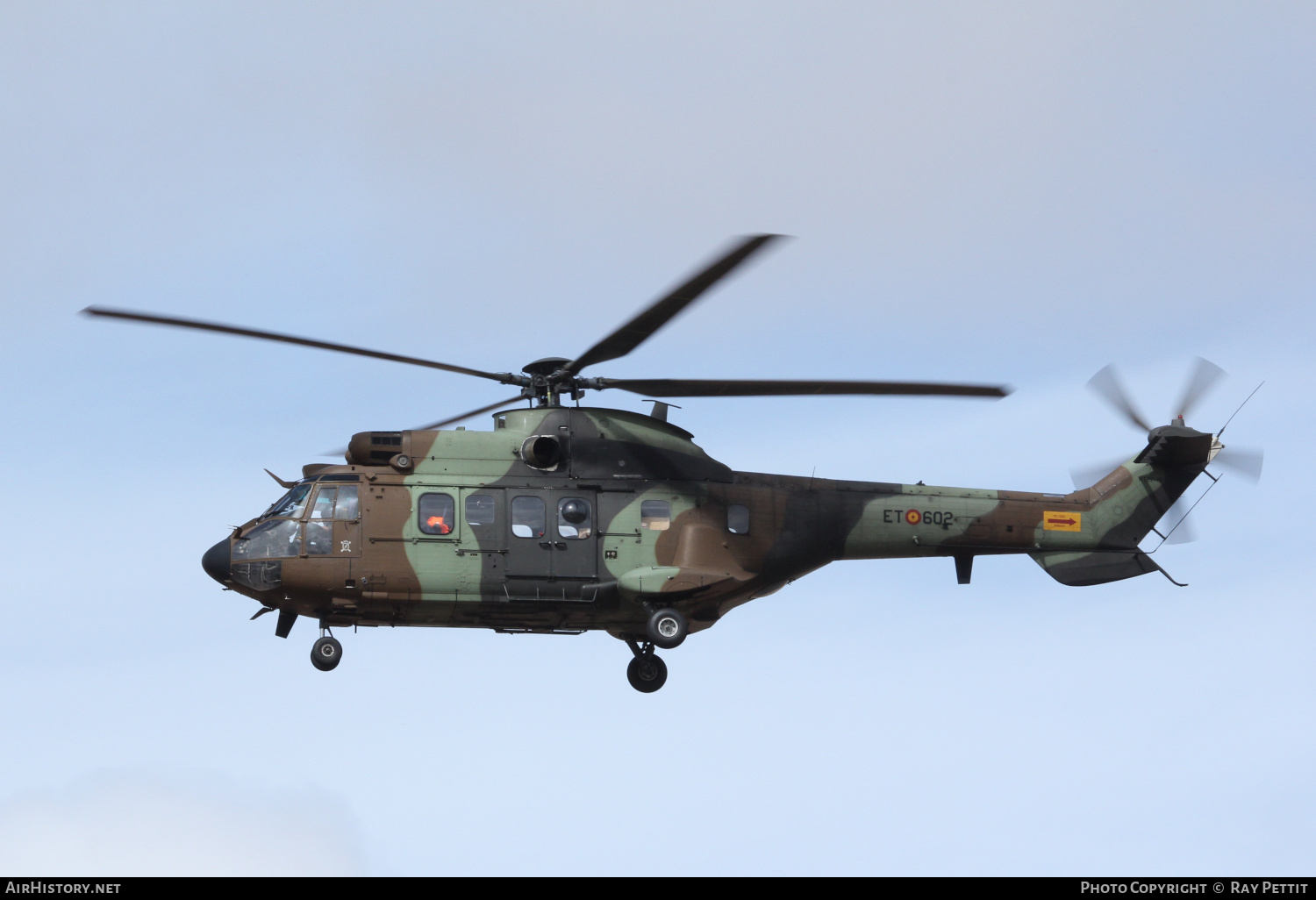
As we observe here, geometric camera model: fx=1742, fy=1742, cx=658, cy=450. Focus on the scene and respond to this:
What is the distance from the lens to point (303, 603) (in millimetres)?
27875

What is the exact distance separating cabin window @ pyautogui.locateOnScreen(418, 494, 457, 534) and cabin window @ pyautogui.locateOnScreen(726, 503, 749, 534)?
471cm

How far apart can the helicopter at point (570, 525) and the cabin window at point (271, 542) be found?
24mm

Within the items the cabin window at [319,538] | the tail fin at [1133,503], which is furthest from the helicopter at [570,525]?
the tail fin at [1133,503]

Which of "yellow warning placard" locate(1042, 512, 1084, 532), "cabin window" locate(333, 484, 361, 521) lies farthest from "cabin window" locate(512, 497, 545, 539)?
"yellow warning placard" locate(1042, 512, 1084, 532)

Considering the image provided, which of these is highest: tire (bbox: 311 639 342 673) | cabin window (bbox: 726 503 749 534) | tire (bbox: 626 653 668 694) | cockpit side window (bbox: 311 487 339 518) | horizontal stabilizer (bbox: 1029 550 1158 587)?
cockpit side window (bbox: 311 487 339 518)

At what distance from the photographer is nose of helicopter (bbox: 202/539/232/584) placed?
1093 inches

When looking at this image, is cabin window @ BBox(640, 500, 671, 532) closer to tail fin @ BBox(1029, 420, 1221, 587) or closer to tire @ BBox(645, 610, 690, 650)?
tire @ BBox(645, 610, 690, 650)

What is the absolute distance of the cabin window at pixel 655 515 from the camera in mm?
28969

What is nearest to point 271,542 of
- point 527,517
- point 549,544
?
point 527,517

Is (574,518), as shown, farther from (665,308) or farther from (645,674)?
(665,308)

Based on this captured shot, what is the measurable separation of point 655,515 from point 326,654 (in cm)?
582
